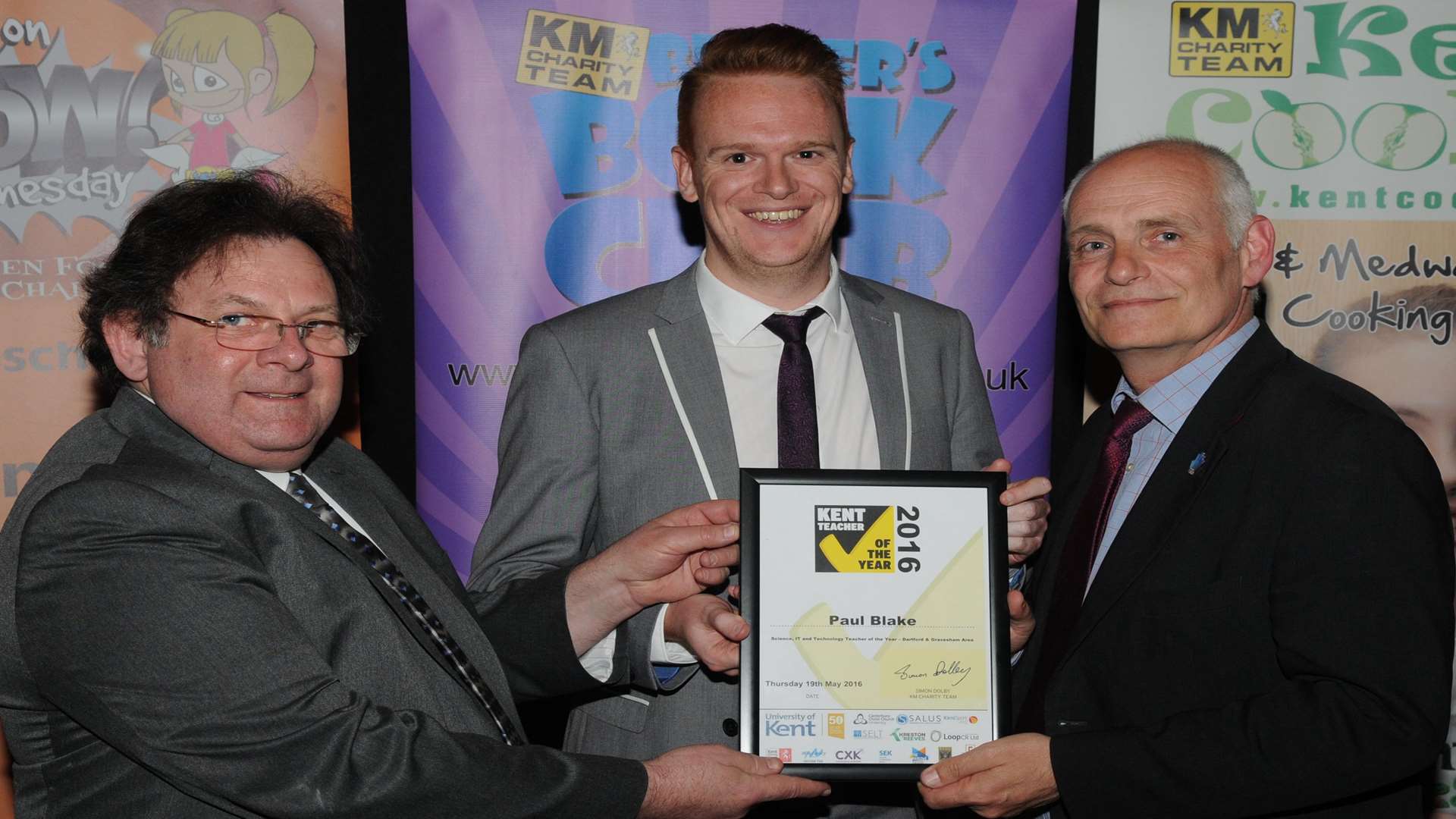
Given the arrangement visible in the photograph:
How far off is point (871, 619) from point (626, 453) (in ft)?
2.50

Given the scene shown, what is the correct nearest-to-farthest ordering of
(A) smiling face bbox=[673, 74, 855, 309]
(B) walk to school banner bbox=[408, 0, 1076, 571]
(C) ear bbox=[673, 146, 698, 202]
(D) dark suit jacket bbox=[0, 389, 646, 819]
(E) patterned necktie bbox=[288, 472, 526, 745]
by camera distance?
(D) dark suit jacket bbox=[0, 389, 646, 819] < (E) patterned necktie bbox=[288, 472, 526, 745] < (A) smiling face bbox=[673, 74, 855, 309] < (C) ear bbox=[673, 146, 698, 202] < (B) walk to school banner bbox=[408, 0, 1076, 571]

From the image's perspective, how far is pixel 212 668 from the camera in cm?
190

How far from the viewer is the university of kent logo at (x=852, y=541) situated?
2.44 meters

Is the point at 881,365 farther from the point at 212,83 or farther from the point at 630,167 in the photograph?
the point at 212,83

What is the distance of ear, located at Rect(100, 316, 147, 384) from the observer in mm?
2182

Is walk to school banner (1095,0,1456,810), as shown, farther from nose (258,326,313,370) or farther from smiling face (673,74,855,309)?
nose (258,326,313,370)

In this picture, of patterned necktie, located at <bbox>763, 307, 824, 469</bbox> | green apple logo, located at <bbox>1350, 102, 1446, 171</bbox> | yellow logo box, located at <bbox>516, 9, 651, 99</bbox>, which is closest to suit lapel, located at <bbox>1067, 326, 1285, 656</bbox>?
patterned necktie, located at <bbox>763, 307, 824, 469</bbox>

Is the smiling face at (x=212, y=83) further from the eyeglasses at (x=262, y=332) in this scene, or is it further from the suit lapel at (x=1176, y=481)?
the suit lapel at (x=1176, y=481)

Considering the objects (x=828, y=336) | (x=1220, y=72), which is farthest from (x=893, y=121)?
(x=828, y=336)

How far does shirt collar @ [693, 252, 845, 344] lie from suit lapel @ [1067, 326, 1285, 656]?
0.94 meters

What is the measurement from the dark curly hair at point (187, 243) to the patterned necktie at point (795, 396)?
3.35ft

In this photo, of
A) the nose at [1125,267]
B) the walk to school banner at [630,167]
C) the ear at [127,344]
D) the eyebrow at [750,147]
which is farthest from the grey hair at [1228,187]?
the ear at [127,344]

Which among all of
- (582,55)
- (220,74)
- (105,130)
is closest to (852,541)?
(582,55)
